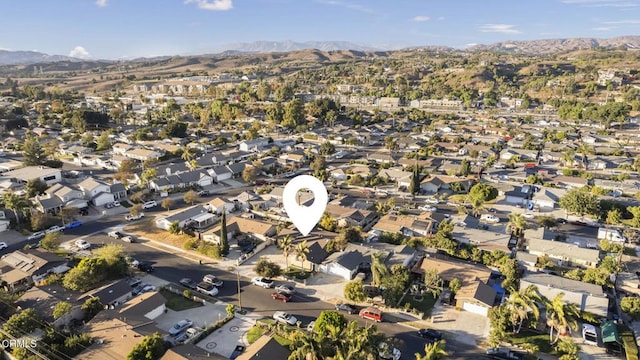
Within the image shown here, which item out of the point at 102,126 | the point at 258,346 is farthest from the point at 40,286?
the point at 102,126

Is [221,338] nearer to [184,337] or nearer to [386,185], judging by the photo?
[184,337]

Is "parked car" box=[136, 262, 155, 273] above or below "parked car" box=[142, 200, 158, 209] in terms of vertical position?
below

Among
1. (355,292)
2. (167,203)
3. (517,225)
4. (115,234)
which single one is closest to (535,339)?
(355,292)

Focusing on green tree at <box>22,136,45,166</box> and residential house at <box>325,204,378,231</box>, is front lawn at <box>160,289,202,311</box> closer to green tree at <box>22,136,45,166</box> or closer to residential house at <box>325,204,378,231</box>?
residential house at <box>325,204,378,231</box>

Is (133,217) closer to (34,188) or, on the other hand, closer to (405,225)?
(34,188)

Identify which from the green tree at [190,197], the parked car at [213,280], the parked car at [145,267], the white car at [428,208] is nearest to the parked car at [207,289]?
the parked car at [213,280]

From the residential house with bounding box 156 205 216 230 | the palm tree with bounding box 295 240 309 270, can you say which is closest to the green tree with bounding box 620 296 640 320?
the palm tree with bounding box 295 240 309 270

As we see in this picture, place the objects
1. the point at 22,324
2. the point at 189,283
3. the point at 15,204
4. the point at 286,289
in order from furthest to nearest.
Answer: the point at 15,204, the point at 189,283, the point at 286,289, the point at 22,324
